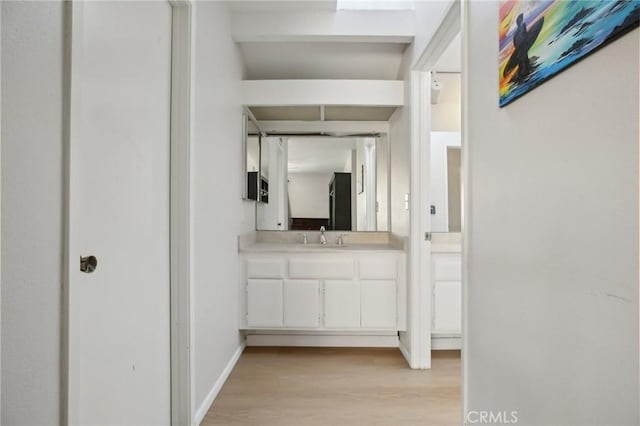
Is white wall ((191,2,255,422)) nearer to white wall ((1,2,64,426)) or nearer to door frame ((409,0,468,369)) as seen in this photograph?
white wall ((1,2,64,426))

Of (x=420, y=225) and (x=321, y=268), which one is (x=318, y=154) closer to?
(x=321, y=268)

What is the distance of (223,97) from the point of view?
2129mm

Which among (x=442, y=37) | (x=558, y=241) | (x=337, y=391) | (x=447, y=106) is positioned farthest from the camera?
(x=447, y=106)

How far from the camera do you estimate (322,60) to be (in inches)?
110

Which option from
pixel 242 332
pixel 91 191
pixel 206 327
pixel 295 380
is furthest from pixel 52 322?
pixel 242 332

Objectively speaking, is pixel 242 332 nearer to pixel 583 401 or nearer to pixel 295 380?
pixel 295 380

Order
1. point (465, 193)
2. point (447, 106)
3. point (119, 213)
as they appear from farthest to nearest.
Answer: point (447, 106), point (465, 193), point (119, 213)

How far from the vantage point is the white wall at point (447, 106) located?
2986mm

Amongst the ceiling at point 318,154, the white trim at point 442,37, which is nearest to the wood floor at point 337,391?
the ceiling at point 318,154

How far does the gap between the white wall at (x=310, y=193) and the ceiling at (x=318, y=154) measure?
0.20 ft

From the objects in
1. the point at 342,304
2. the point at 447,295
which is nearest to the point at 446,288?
the point at 447,295

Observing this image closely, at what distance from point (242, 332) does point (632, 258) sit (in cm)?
251

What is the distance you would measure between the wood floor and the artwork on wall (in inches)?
64.3

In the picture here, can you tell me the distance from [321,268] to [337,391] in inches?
33.9
